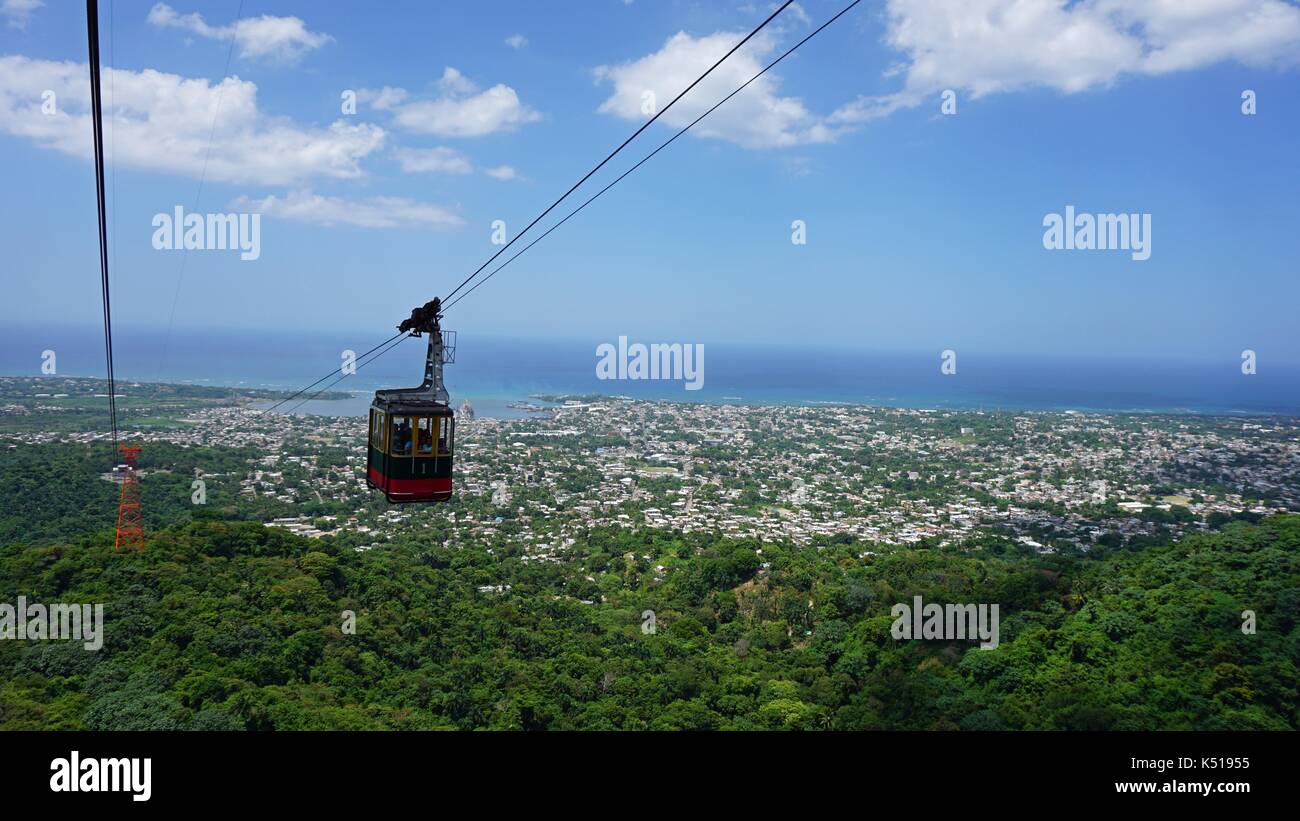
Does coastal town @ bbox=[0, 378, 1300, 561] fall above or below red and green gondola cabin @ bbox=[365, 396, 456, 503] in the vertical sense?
below

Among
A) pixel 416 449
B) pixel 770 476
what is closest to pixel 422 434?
pixel 416 449

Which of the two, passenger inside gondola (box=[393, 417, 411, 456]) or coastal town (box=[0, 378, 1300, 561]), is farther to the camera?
coastal town (box=[0, 378, 1300, 561])

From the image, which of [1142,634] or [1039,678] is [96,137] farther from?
[1142,634]

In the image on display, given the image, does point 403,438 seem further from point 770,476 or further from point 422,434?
point 770,476

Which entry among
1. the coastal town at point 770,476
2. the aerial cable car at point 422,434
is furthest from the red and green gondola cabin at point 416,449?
the coastal town at point 770,476

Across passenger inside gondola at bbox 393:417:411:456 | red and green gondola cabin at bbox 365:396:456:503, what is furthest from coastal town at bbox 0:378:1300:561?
passenger inside gondola at bbox 393:417:411:456

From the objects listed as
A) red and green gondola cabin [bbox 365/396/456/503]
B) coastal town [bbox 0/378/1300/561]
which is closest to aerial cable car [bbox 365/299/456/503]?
red and green gondola cabin [bbox 365/396/456/503]

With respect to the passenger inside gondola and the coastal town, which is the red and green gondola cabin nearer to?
the passenger inside gondola
